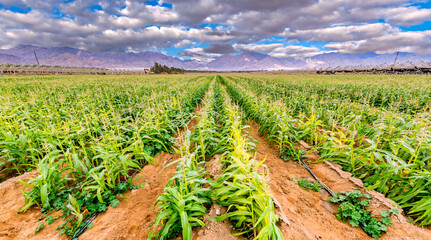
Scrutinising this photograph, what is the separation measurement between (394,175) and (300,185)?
143cm

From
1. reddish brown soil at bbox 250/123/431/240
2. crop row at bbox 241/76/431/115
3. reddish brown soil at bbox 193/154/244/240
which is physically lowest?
reddish brown soil at bbox 250/123/431/240

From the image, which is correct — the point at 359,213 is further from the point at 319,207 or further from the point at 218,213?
the point at 218,213

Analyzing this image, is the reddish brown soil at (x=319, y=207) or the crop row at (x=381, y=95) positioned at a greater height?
the crop row at (x=381, y=95)

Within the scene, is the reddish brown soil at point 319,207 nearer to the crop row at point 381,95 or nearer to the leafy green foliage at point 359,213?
the leafy green foliage at point 359,213

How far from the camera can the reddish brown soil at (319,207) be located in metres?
2.10

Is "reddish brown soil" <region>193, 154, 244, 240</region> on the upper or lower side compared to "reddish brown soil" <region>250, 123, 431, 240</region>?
upper

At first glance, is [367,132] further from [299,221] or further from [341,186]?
[299,221]

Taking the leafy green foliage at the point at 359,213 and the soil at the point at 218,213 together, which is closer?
the soil at the point at 218,213

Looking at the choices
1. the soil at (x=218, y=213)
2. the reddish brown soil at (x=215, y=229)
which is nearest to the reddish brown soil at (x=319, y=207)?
the soil at (x=218, y=213)

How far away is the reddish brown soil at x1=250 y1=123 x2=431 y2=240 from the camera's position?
2.10m

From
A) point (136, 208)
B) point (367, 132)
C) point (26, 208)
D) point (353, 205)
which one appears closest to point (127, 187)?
point (136, 208)

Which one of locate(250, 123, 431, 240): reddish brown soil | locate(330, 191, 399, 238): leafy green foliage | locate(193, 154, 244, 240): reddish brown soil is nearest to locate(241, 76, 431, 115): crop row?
locate(250, 123, 431, 240): reddish brown soil

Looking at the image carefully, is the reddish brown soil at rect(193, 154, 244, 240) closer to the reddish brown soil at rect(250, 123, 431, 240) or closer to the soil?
the soil

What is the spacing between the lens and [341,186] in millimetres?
3018
